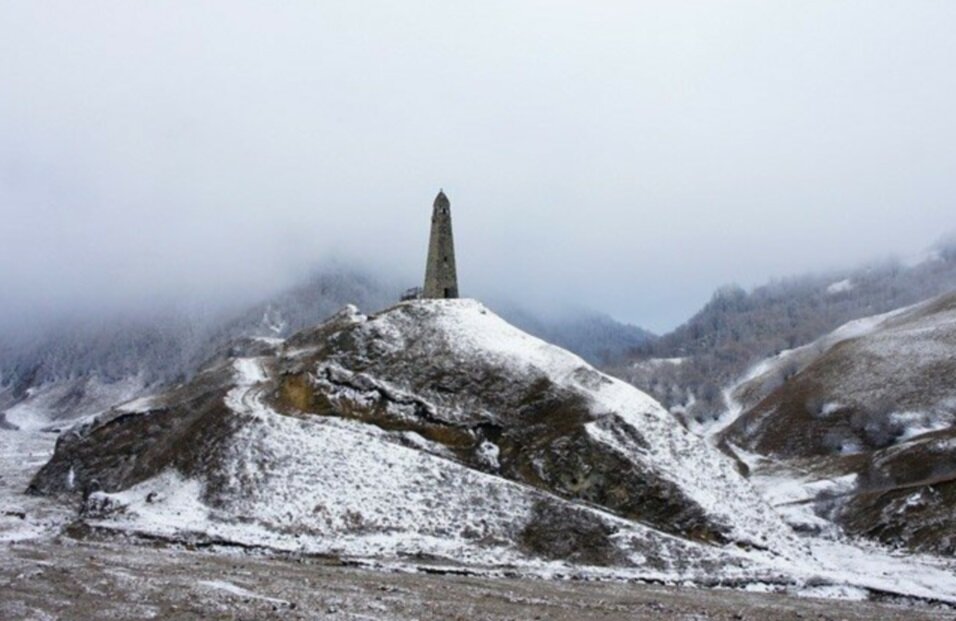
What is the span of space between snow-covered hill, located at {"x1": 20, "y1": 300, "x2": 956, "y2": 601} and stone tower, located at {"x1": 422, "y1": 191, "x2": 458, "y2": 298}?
49.2ft

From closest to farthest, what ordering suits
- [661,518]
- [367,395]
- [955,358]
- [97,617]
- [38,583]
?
[97,617], [38,583], [661,518], [367,395], [955,358]

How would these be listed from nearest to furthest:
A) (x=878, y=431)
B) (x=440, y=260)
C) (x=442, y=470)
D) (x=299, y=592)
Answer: (x=299, y=592) < (x=442, y=470) < (x=440, y=260) < (x=878, y=431)

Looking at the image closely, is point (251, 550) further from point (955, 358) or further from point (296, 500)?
point (955, 358)

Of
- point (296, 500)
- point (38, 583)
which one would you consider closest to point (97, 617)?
point (38, 583)

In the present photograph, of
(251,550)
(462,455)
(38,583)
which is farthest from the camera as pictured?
(462,455)

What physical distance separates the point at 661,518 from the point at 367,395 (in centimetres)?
2390

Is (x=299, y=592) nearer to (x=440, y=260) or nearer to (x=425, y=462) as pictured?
(x=425, y=462)

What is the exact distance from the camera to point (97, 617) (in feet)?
61.8

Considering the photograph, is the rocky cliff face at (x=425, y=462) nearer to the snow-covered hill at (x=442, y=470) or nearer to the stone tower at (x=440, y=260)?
the snow-covered hill at (x=442, y=470)

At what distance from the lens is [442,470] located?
4672 cm

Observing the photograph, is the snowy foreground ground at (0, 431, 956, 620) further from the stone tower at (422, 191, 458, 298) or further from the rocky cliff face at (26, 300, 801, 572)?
the stone tower at (422, 191, 458, 298)

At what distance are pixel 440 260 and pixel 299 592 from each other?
59.0m

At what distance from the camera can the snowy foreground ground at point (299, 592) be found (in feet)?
68.4

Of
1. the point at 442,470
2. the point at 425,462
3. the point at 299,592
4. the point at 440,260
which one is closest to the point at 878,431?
the point at 440,260
